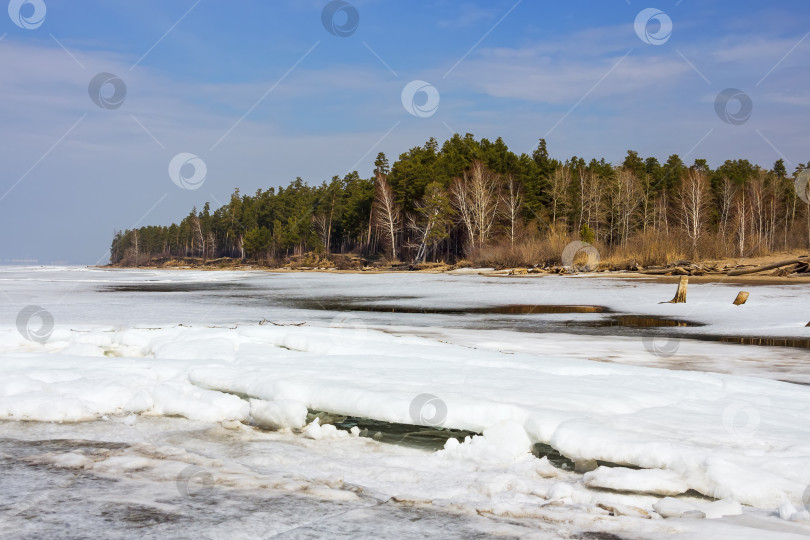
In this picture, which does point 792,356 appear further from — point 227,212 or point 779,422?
point 227,212

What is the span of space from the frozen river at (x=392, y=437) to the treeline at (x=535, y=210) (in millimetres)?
33059

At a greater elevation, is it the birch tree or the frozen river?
the birch tree

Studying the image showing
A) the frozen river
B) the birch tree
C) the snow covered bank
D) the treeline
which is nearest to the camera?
the frozen river

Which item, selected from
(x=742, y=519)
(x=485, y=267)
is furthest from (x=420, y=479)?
(x=485, y=267)

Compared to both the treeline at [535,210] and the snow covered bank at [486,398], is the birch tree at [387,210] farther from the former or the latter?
the snow covered bank at [486,398]

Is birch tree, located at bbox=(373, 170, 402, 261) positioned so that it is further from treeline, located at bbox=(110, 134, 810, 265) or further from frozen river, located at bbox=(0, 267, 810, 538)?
frozen river, located at bbox=(0, 267, 810, 538)

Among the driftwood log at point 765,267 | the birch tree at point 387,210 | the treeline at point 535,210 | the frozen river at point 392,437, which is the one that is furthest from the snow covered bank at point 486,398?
the birch tree at point 387,210

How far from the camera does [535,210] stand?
66.1m

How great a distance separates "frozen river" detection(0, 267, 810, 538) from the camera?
10.8 ft

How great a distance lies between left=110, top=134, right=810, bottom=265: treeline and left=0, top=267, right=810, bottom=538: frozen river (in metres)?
33.1

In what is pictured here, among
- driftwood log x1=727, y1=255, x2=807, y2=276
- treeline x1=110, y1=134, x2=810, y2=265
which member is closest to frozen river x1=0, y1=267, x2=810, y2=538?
driftwood log x1=727, y1=255, x2=807, y2=276

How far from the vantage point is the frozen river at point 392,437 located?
3.28 meters

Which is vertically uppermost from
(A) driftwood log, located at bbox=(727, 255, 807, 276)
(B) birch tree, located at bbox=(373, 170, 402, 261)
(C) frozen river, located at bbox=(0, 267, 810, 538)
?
(B) birch tree, located at bbox=(373, 170, 402, 261)

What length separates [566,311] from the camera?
16078mm
